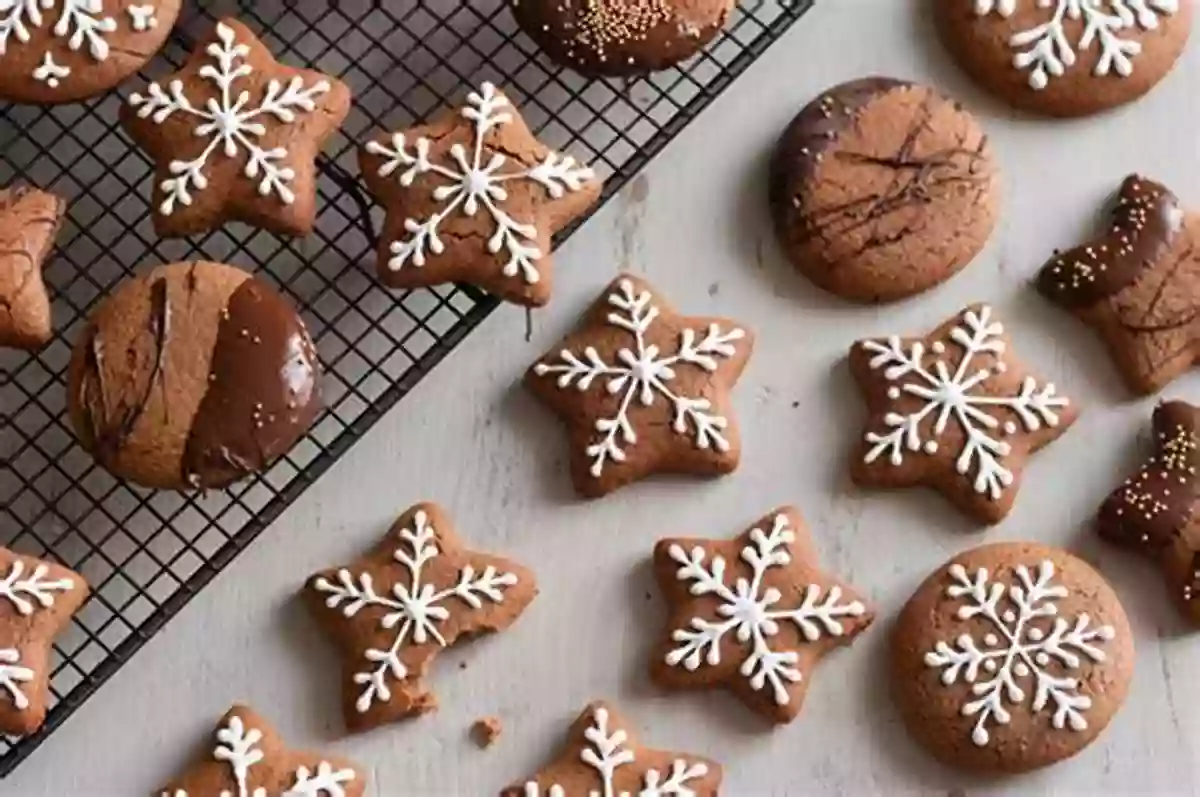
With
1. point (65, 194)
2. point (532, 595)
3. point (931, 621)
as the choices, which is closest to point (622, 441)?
point (532, 595)

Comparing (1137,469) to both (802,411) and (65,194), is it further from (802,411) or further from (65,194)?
(65,194)

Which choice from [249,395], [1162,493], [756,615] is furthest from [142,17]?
[1162,493]

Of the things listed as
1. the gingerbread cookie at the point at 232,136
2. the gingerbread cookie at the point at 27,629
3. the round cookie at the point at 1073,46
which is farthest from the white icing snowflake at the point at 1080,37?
the gingerbread cookie at the point at 27,629

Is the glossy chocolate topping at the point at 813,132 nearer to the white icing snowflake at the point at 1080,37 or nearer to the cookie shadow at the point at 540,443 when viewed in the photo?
the white icing snowflake at the point at 1080,37

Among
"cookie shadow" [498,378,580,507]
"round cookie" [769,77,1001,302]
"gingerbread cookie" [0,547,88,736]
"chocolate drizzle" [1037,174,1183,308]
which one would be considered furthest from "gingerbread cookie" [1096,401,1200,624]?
"gingerbread cookie" [0,547,88,736]

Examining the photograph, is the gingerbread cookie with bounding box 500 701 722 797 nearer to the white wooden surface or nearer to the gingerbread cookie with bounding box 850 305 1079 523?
the white wooden surface
